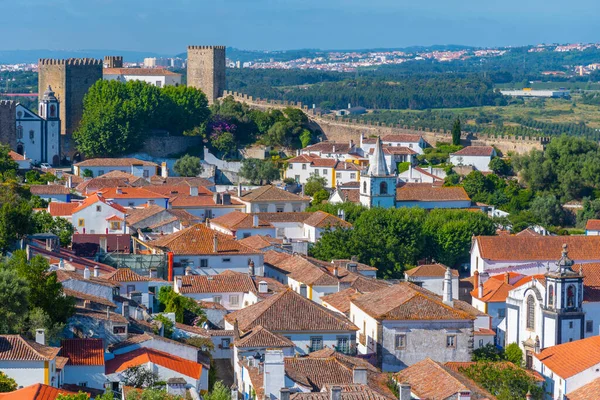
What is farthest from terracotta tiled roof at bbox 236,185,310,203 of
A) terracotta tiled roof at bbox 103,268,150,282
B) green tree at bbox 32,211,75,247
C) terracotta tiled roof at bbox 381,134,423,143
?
terracotta tiled roof at bbox 103,268,150,282

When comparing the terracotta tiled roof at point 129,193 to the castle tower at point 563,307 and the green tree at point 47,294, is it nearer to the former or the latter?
the castle tower at point 563,307

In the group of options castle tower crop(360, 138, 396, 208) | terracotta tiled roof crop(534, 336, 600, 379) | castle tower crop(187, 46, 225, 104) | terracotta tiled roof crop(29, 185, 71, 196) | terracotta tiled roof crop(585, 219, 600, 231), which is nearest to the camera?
terracotta tiled roof crop(534, 336, 600, 379)

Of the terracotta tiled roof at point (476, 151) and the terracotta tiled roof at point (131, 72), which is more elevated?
the terracotta tiled roof at point (131, 72)

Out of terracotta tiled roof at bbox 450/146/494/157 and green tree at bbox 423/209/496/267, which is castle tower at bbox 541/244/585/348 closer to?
green tree at bbox 423/209/496/267

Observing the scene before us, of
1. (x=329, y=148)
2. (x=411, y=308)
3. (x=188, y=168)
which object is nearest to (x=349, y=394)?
(x=411, y=308)

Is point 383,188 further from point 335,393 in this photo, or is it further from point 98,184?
point 335,393

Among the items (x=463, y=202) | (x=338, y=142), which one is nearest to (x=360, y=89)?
(x=338, y=142)

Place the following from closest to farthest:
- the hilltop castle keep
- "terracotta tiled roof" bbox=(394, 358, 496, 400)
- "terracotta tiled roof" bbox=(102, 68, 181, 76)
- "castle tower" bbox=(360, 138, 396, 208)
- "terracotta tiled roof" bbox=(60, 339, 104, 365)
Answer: "terracotta tiled roof" bbox=(394, 358, 496, 400), "terracotta tiled roof" bbox=(60, 339, 104, 365), "castle tower" bbox=(360, 138, 396, 208), the hilltop castle keep, "terracotta tiled roof" bbox=(102, 68, 181, 76)

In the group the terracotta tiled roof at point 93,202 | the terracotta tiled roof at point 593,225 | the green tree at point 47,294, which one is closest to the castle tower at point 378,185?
the terracotta tiled roof at point 593,225
